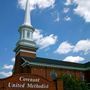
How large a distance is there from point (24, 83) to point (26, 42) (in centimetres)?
3121

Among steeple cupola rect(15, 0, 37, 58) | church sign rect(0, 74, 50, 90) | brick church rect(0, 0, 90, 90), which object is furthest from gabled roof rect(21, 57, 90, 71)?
church sign rect(0, 74, 50, 90)

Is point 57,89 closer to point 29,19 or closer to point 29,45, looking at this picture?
point 29,45

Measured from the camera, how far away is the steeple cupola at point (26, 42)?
176 ft

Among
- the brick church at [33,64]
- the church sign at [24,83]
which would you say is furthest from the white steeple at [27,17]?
the church sign at [24,83]

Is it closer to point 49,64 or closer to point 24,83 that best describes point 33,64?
point 49,64

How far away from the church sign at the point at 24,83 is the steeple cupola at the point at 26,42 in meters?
28.7

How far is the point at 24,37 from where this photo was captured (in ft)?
184

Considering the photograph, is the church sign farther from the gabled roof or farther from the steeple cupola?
the steeple cupola

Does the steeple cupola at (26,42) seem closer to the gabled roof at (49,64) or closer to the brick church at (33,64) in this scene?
the brick church at (33,64)

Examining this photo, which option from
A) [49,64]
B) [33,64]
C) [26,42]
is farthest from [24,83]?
[26,42]

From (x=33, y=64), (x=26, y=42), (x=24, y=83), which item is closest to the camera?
(x=24, y=83)

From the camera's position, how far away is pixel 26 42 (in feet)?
A: 180

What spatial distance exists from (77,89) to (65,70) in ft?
48.5

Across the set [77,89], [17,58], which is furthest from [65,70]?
[77,89]
